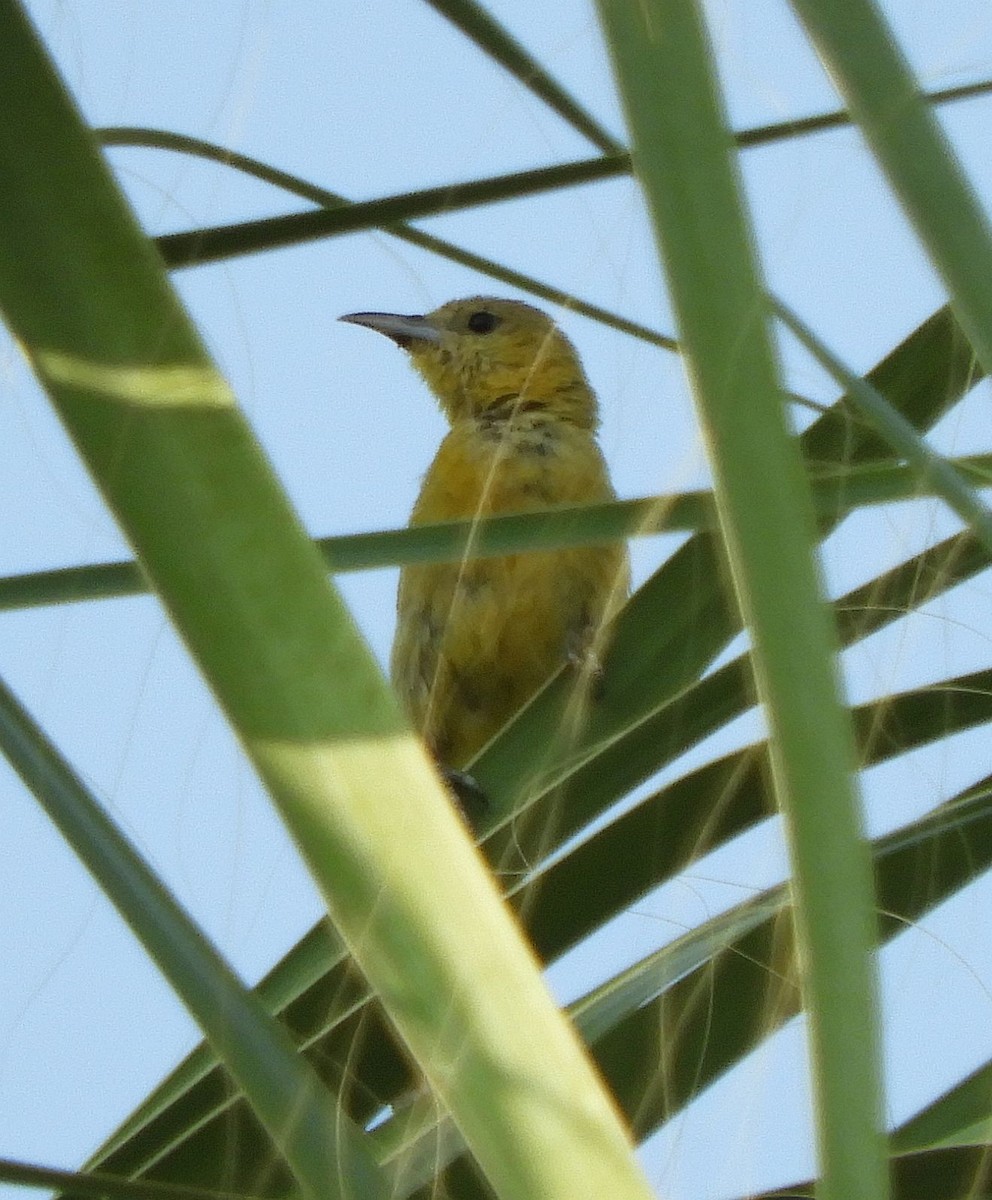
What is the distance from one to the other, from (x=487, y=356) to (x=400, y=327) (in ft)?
0.75

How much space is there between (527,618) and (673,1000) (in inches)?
84.8

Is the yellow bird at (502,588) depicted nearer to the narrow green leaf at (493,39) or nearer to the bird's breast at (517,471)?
the bird's breast at (517,471)

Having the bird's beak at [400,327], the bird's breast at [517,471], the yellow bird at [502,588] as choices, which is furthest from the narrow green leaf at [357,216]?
the bird's beak at [400,327]

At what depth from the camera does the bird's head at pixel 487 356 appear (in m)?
3.82

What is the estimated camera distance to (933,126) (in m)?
0.41

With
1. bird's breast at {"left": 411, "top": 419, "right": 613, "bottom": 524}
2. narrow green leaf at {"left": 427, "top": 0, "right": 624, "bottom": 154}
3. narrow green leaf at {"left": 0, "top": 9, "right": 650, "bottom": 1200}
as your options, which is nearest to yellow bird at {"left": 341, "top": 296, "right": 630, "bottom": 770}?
bird's breast at {"left": 411, "top": 419, "right": 613, "bottom": 524}

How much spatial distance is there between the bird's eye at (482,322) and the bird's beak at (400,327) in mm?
89

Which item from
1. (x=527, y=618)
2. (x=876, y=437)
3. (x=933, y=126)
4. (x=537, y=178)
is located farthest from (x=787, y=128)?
(x=527, y=618)

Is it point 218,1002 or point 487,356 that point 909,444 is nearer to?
point 218,1002

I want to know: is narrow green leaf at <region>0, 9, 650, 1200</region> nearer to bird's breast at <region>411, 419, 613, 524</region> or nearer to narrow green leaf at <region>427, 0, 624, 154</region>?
narrow green leaf at <region>427, 0, 624, 154</region>

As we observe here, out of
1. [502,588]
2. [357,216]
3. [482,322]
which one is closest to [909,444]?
[357,216]

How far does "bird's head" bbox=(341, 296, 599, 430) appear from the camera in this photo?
150 inches

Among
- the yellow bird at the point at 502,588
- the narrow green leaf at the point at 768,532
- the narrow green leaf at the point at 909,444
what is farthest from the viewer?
the yellow bird at the point at 502,588

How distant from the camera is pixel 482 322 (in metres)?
4.28
